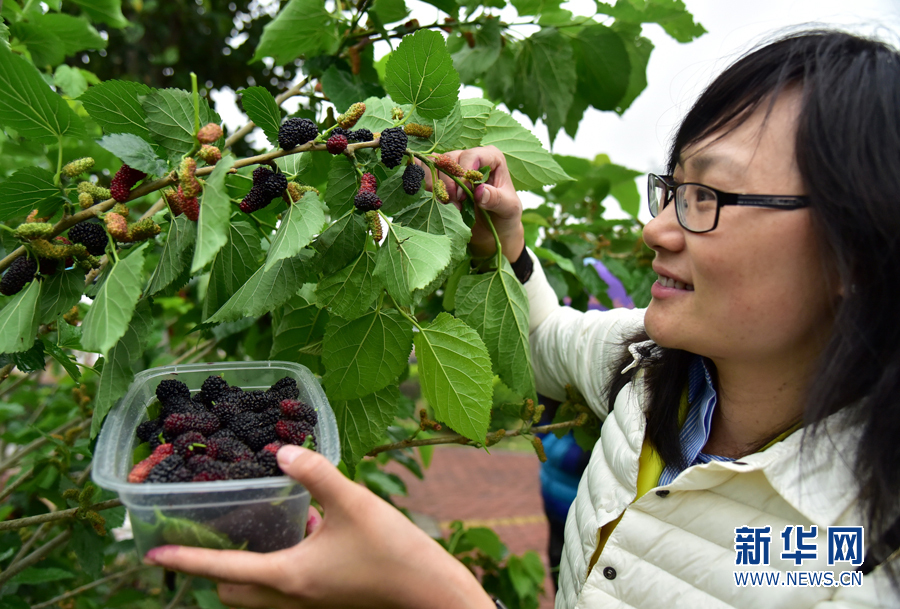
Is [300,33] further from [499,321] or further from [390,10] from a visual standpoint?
[499,321]

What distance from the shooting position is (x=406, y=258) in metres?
0.83

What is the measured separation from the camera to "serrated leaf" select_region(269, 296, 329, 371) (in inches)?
41.1

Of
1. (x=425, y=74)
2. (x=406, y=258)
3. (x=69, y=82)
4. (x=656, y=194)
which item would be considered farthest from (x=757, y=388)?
(x=69, y=82)

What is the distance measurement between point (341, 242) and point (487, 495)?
4791 millimetres

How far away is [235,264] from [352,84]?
21.2 inches

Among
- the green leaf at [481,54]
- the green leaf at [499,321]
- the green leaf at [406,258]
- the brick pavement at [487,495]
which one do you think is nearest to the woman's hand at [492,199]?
the green leaf at [499,321]

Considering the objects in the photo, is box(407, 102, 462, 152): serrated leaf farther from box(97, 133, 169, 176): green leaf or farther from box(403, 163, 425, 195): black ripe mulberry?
box(97, 133, 169, 176): green leaf

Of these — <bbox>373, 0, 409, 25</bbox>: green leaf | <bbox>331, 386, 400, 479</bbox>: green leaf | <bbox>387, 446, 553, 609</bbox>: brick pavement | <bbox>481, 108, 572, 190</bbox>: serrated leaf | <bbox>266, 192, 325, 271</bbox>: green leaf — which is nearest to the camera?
<bbox>266, 192, 325, 271</bbox>: green leaf

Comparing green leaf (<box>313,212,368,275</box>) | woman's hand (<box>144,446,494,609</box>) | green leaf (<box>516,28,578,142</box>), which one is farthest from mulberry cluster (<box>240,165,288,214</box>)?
green leaf (<box>516,28,578,142</box>)

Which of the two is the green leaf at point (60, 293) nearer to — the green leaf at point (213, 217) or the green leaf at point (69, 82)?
the green leaf at point (213, 217)

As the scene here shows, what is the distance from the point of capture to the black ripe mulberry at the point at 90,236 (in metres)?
0.75

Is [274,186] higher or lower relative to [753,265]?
higher

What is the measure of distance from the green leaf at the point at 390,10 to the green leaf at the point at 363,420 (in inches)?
29.4

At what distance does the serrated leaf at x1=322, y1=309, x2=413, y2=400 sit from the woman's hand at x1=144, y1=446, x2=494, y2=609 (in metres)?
0.26
